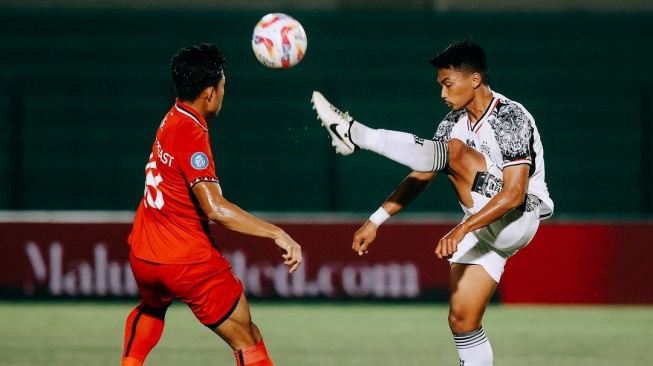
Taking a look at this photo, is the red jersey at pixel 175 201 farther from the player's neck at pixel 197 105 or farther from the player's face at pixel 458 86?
the player's face at pixel 458 86

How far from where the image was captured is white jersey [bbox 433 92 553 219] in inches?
242

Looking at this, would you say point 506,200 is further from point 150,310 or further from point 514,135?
point 150,310

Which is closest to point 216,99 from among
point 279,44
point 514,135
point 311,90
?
point 279,44

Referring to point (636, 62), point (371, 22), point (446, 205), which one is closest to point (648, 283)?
point (446, 205)

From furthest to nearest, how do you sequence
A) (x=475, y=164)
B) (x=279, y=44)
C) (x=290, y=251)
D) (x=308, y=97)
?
(x=308, y=97)
(x=279, y=44)
(x=475, y=164)
(x=290, y=251)

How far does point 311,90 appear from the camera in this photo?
13688 mm

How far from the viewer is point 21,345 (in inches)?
342

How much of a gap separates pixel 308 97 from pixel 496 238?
23.5ft

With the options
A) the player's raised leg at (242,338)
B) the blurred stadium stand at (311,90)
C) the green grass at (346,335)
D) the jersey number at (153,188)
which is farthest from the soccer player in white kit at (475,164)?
the blurred stadium stand at (311,90)

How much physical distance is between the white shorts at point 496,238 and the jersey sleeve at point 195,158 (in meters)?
1.56

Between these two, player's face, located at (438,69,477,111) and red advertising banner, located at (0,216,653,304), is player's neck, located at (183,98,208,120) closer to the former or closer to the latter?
player's face, located at (438,69,477,111)

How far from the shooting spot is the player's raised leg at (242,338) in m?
5.79

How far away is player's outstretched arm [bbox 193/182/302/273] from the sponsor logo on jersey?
9 centimetres

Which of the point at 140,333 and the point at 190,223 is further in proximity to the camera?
the point at 140,333
